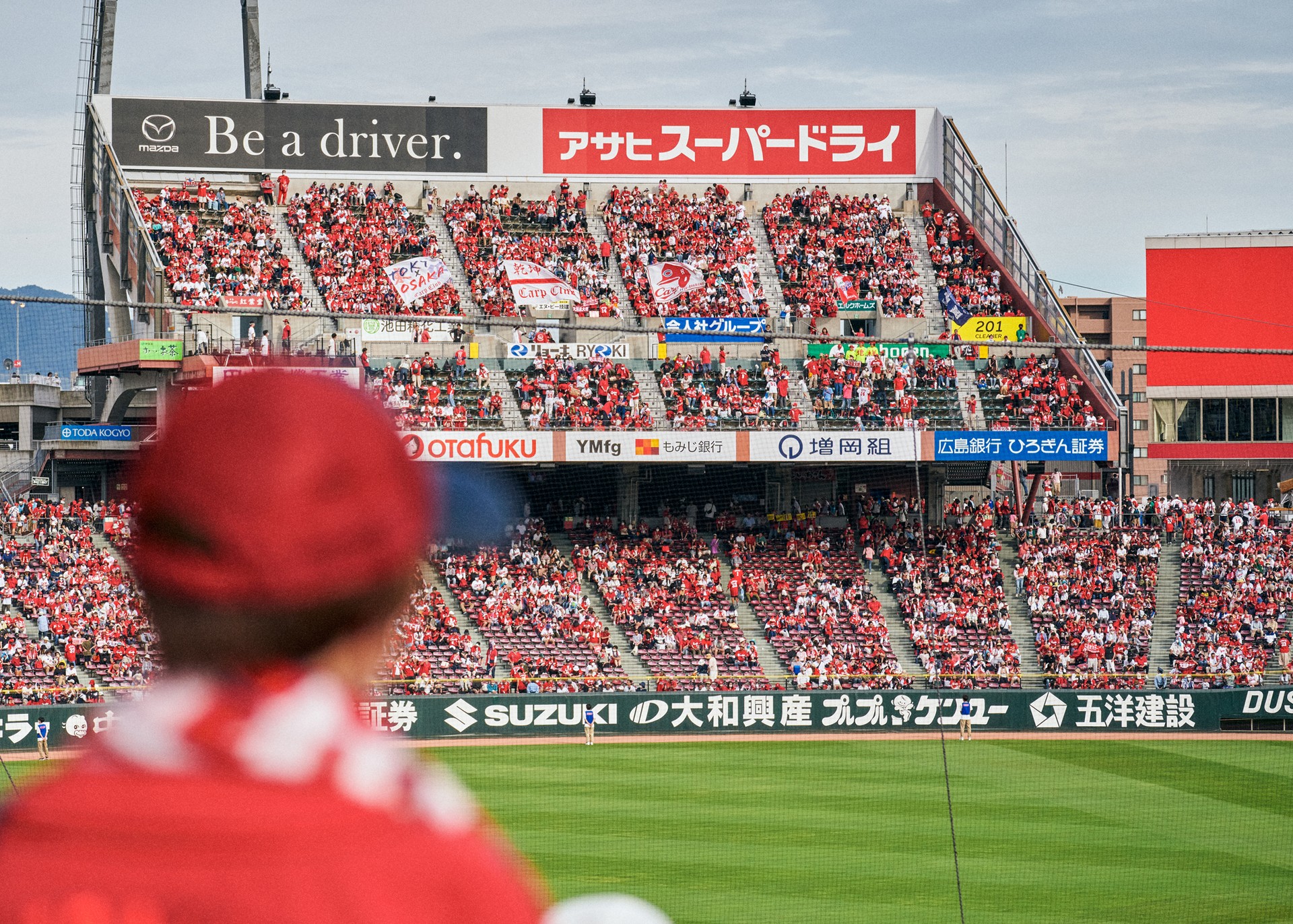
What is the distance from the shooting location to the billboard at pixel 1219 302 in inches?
2114

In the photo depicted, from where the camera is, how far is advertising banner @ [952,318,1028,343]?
132 ft

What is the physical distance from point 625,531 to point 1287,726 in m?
15.3

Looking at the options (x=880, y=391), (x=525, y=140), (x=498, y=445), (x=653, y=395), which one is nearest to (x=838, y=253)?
(x=880, y=391)

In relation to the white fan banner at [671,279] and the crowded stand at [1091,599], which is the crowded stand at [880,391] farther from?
the white fan banner at [671,279]

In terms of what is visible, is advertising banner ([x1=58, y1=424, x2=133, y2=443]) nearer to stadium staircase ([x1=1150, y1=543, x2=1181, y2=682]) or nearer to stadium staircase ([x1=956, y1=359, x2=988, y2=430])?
stadium staircase ([x1=956, y1=359, x2=988, y2=430])

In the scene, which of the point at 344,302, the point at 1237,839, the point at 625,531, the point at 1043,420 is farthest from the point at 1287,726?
the point at 344,302

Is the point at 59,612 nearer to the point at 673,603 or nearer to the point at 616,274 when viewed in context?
the point at 673,603

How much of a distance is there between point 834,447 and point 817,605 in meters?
3.98

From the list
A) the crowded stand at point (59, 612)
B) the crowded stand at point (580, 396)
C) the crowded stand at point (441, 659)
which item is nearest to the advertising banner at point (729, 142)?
the crowded stand at point (580, 396)

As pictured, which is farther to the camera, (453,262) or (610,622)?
(453,262)

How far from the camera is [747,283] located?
40406 millimetres

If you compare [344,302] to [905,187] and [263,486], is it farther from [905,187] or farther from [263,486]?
[263,486]

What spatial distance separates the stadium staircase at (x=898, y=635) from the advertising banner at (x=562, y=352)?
849 cm

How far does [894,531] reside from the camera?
120ft
